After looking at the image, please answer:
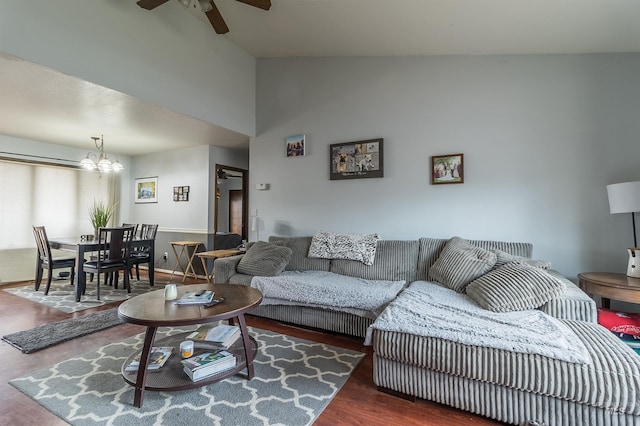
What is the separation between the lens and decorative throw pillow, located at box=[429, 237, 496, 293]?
2.31m

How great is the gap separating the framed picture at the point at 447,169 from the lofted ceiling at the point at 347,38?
1.09 meters

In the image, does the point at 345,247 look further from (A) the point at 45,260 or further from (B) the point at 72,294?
(A) the point at 45,260

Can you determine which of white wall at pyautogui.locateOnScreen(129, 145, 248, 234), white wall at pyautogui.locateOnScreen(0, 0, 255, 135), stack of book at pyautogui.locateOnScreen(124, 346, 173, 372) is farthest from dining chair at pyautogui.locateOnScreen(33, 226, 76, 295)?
stack of book at pyautogui.locateOnScreen(124, 346, 173, 372)

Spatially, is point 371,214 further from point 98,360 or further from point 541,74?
point 98,360

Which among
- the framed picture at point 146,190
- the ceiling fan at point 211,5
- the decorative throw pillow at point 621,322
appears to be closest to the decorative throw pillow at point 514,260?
the decorative throw pillow at point 621,322

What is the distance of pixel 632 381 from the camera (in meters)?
1.24

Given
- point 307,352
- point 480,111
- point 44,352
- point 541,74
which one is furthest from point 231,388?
point 541,74

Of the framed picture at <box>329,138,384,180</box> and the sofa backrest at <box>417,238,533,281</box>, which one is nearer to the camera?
the sofa backrest at <box>417,238,533,281</box>

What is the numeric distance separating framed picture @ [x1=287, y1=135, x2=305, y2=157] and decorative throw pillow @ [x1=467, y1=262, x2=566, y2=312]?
271cm

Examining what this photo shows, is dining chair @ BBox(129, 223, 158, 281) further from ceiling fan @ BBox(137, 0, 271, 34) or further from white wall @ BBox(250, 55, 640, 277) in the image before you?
ceiling fan @ BBox(137, 0, 271, 34)

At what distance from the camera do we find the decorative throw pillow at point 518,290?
1.82 m

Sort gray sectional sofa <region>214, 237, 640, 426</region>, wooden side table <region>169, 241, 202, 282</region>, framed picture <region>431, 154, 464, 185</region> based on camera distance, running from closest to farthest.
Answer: gray sectional sofa <region>214, 237, 640, 426</region>
framed picture <region>431, 154, 464, 185</region>
wooden side table <region>169, 241, 202, 282</region>

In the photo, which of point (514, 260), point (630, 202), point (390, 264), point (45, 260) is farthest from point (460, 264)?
point (45, 260)

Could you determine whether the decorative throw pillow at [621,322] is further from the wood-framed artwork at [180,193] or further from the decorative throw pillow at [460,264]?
the wood-framed artwork at [180,193]
